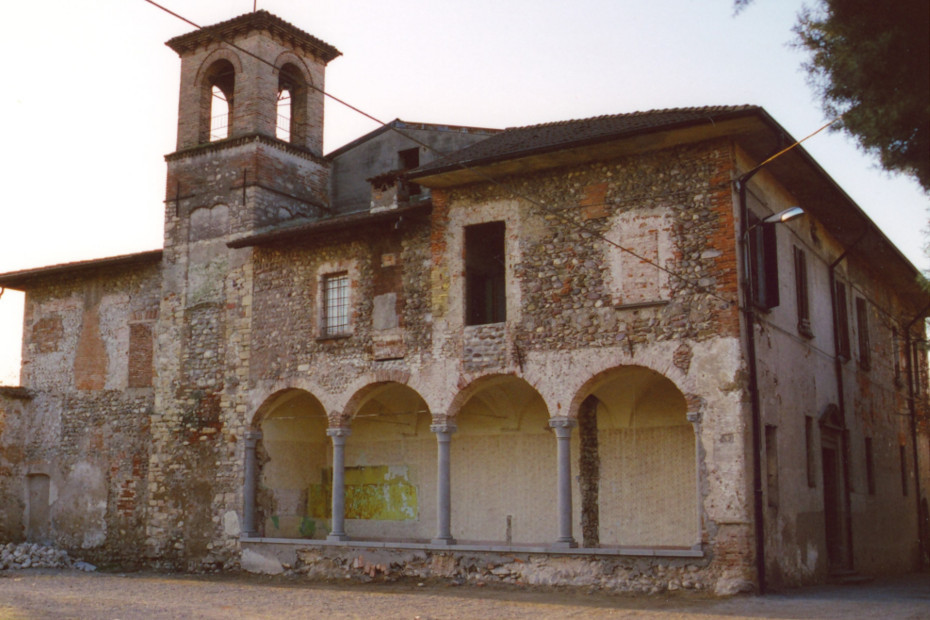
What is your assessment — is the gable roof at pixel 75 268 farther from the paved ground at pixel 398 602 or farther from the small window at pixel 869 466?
the small window at pixel 869 466

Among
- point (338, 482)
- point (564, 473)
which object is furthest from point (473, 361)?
point (338, 482)

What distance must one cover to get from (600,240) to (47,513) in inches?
510

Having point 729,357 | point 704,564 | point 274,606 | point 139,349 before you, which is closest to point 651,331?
point 729,357

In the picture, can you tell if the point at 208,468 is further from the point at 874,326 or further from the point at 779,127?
the point at 874,326

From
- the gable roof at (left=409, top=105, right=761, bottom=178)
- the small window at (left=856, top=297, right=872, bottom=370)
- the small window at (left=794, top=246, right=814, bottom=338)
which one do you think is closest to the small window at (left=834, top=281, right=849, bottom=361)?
the small window at (left=856, top=297, right=872, bottom=370)

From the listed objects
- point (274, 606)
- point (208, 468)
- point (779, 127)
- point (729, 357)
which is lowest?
point (274, 606)

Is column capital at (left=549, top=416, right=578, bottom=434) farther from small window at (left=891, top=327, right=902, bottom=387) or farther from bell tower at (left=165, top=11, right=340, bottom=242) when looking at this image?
small window at (left=891, top=327, right=902, bottom=387)

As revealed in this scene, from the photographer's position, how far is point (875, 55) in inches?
308

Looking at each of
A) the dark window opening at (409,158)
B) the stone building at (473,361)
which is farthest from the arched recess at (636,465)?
the dark window opening at (409,158)

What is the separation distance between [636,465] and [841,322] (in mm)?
5621

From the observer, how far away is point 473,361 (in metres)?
15.5

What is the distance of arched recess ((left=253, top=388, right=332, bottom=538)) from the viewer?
18.2 m

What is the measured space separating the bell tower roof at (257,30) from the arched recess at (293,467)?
23.3 feet

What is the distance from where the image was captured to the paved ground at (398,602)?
11.7 meters
